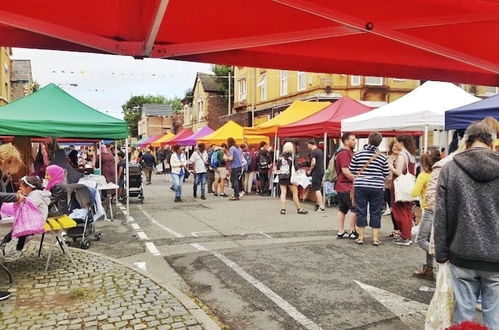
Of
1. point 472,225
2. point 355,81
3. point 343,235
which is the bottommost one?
point 343,235

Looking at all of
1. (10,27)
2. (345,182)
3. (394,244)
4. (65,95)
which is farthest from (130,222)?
(10,27)

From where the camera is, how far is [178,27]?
106 inches

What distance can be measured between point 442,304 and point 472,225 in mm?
605

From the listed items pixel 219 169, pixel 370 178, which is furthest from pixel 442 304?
pixel 219 169

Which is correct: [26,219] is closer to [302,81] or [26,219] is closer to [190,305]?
[190,305]

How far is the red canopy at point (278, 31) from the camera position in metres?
2.50

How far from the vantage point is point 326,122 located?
43.9 ft

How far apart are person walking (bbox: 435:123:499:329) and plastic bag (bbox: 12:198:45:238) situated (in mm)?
4836

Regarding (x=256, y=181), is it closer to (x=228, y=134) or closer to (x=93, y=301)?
(x=228, y=134)

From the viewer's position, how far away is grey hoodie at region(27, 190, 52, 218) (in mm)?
5793

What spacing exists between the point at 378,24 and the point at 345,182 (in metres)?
5.67

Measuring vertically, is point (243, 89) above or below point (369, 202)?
above

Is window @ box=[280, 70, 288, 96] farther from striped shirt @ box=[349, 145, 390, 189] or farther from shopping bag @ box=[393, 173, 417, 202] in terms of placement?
striped shirt @ box=[349, 145, 390, 189]

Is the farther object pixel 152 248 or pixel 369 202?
pixel 152 248
